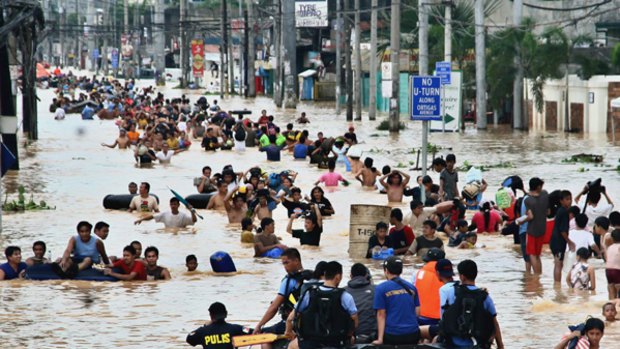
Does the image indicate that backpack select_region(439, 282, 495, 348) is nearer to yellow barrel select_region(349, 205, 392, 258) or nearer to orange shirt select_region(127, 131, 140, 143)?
yellow barrel select_region(349, 205, 392, 258)

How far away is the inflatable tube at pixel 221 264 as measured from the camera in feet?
64.5

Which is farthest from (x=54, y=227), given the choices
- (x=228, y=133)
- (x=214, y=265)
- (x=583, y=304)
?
(x=228, y=133)

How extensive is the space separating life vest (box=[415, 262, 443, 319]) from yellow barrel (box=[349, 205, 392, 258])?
746 cm

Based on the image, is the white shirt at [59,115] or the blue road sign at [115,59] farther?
the blue road sign at [115,59]

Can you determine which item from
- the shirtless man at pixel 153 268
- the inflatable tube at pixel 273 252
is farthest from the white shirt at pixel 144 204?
the shirtless man at pixel 153 268

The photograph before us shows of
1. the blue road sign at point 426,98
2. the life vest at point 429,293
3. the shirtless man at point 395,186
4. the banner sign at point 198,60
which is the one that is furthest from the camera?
the banner sign at point 198,60

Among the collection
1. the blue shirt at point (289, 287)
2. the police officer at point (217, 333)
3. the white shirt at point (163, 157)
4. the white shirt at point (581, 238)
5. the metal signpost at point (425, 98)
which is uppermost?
the metal signpost at point (425, 98)

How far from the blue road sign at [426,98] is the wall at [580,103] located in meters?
28.6

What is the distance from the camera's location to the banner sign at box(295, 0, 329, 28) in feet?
276

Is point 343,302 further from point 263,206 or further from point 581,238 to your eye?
point 263,206

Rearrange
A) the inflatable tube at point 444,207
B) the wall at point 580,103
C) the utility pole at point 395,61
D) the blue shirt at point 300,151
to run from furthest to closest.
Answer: the wall at point 580,103
the utility pole at point 395,61
the blue shirt at point 300,151
the inflatable tube at point 444,207

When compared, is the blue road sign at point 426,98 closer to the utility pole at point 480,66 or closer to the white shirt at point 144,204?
the white shirt at point 144,204

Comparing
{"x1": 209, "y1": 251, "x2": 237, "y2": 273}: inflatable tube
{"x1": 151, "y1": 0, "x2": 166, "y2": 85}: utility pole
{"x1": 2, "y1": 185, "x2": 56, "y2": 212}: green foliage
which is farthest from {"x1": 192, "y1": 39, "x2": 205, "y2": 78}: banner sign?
{"x1": 209, "y1": 251, "x2": 237, "y2": 273}: inflatable tube

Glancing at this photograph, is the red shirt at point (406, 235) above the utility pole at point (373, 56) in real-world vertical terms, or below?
below
